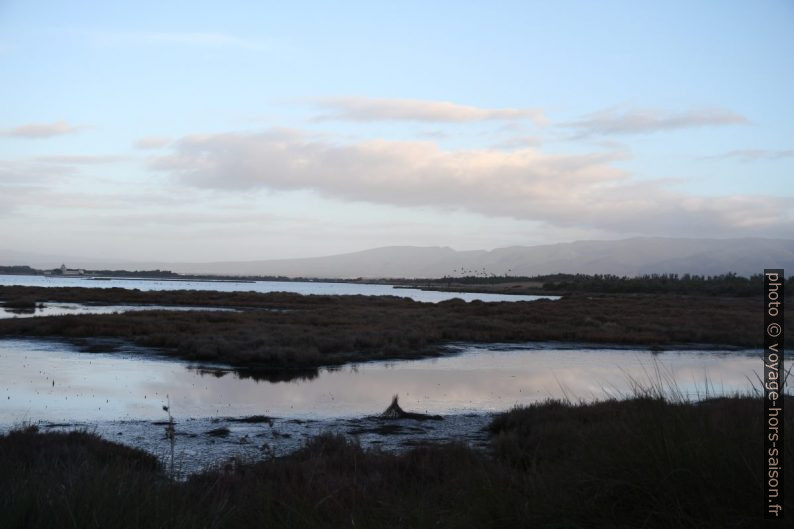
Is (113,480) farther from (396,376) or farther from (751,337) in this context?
(751,337)

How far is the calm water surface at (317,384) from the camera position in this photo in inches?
631

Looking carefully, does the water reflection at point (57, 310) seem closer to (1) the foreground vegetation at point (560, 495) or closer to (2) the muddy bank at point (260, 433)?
(2) the muddy bank at point (260, 433)

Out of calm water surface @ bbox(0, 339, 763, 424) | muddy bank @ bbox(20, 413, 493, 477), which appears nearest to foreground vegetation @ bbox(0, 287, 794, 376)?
calm water surface @ bbox(0, 339, 763, 424)

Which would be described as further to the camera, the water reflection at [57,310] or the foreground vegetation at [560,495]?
the water reflection at [57,310]

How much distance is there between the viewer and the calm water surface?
16016mm

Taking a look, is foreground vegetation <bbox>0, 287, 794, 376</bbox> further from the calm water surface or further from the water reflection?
the water reflection

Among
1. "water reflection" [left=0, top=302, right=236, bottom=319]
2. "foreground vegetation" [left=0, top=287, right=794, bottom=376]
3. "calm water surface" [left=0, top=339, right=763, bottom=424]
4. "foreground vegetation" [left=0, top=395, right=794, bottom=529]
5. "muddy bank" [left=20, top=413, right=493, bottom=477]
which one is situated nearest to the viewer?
"foreground vegetation" [left=0, top=395, right=794, bottom=529]

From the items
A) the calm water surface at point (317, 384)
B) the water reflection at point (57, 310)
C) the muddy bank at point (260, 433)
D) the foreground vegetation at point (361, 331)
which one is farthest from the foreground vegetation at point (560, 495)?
the water reflection at point (57, 310)

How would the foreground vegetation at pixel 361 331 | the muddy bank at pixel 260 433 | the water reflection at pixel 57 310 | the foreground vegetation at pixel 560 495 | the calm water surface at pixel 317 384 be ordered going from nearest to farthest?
the foreground vegetation at pixel 560 495 < the muddy bank at pixel 260 433 < the calm water surface at pixel 317 384 < the foreground vegetation at pixel 361 331 < the water reflection at pixel 57 310

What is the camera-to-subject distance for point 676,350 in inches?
1284

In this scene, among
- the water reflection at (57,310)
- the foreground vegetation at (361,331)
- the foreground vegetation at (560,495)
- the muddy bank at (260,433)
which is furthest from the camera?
the water reflection at (57,310)

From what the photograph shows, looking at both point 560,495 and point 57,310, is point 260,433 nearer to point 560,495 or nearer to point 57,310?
point 560,495

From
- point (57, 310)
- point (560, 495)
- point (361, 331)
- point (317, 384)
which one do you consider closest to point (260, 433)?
point (317, 384)

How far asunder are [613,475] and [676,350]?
30.4 meters
